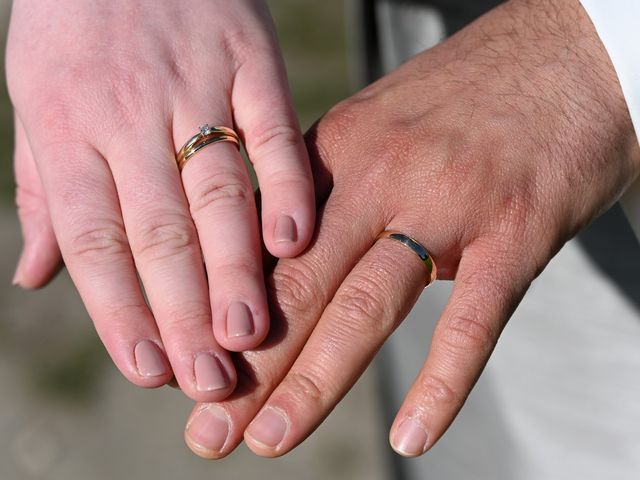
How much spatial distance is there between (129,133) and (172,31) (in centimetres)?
19

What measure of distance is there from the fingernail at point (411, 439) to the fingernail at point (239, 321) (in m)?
0.24

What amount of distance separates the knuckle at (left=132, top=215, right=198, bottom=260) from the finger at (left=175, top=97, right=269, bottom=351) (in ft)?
0.07

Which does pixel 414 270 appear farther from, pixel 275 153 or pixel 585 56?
pixel 585 56

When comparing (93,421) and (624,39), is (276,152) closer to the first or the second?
Answer: (624,39)

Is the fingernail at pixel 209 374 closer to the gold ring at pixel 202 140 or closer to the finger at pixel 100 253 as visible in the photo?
the finger at pixel 100 253

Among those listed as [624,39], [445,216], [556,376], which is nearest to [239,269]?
[445,216]

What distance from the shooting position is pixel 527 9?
1329 mm

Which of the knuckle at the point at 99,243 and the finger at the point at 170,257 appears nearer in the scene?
the finger at the point at 170,257

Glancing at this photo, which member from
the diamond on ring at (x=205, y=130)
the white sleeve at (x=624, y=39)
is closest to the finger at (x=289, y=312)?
the diamond on ring at (x=205, y=130)

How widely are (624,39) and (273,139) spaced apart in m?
0.53

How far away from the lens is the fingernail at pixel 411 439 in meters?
1.09

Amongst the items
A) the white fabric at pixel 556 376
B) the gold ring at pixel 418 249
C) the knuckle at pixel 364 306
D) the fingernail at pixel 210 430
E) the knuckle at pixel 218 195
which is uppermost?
the knuckle at pixel 218 195

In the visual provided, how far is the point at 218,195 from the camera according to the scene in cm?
124

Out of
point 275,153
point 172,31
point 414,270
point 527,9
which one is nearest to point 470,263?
point 414,270
